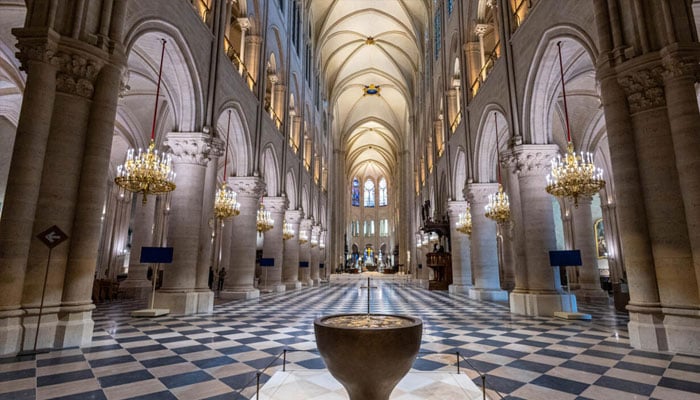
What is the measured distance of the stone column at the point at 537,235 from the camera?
809 cm

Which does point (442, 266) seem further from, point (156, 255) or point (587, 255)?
point (156, 255)

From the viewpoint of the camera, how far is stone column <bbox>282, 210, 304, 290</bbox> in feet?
60.0

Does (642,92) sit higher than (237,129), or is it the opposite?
(237,129)

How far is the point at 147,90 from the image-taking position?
13523mm

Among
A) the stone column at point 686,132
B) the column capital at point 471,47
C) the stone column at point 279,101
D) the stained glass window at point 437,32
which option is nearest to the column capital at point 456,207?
the column capital at point 471,47

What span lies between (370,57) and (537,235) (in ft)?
85.5

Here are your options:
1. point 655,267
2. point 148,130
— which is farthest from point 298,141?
point 655,267

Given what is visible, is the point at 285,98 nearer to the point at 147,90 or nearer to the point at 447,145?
the point at 147,90

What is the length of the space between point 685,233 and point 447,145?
40.1 ft

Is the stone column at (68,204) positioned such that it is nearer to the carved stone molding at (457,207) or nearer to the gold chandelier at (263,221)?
the gold chandelier at (263,221)

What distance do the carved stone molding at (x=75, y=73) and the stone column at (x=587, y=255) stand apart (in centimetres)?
1410

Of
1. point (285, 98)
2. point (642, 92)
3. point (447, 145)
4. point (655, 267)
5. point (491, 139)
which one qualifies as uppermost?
point (285, 98)

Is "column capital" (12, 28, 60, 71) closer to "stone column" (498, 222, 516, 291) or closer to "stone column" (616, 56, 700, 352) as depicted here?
"stone column" (616, 56, 700, 352)

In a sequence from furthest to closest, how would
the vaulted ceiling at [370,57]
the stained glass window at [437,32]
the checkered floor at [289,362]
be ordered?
1. the vaulted ceiling at [370,57]
2. the stained glass window at [437,32]
3. the checkered floor at [289,362]
